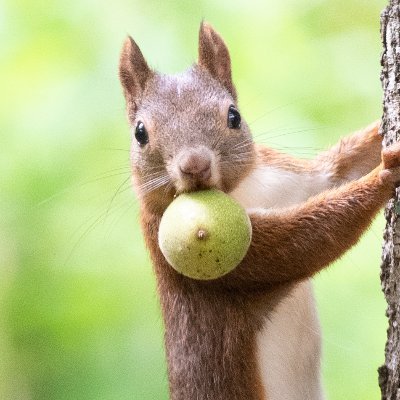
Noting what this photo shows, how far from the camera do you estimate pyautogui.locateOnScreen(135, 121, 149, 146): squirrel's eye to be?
9.14 ft

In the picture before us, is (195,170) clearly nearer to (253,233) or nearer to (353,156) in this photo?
(253,233)

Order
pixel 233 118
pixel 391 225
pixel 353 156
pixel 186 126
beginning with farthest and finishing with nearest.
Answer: pixel 353 156 < pixel 233 118 < pixel 186 126 < pixel 391 225

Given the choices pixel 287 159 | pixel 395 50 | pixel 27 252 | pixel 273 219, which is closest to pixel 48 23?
pixel 27 252

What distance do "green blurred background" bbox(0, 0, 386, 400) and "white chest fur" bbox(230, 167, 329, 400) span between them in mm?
623

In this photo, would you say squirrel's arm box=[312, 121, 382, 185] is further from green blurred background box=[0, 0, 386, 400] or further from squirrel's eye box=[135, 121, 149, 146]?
squirrel's eye box=[135, 121, 149, 146]

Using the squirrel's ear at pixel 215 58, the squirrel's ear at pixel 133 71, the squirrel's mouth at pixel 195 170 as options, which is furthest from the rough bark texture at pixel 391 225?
the squirrel's ear at pixel 133 71

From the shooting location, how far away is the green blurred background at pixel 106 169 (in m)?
3.65

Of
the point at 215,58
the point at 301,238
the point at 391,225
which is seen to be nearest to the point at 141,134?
the point at 215,58

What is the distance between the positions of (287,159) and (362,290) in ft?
2.45

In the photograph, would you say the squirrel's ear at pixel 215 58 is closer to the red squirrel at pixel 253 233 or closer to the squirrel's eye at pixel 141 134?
the red squirrel at pixel 253 233

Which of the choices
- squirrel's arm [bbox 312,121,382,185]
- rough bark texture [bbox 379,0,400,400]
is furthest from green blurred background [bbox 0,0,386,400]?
rough bark texture [bbox 379,0,400,400]

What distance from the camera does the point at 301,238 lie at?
273cm

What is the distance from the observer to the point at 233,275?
275 centimetres

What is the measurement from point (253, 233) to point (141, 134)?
17.2 inches
